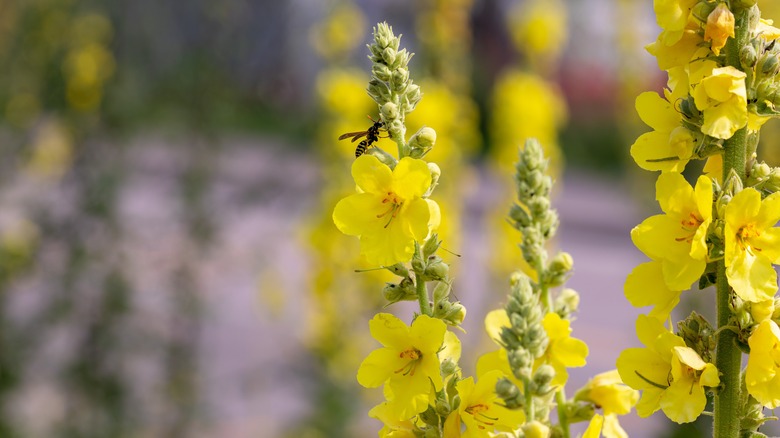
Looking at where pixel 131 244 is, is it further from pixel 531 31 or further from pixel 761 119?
pixel 761 119

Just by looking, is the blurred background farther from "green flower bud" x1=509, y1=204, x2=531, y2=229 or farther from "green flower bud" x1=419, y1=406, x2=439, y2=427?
"green flower bud" x1=419, y1=406, x2=439, y2=427

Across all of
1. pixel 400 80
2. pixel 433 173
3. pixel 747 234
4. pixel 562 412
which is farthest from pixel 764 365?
pixel 400 80

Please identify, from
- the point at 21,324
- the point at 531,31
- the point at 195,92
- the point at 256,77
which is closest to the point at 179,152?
the point at 195,92

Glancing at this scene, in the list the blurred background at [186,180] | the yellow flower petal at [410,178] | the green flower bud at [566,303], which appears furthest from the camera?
the blurred background at [186,180]

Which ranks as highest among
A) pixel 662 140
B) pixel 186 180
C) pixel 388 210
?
pixel 186 180

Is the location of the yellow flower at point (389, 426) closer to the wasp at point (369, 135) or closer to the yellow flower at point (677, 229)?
the yellow flower at point (677, 229)


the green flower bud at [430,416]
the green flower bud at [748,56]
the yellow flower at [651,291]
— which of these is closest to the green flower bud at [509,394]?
the green flower bud at [430,416]

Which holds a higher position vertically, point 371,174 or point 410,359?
point 371,174

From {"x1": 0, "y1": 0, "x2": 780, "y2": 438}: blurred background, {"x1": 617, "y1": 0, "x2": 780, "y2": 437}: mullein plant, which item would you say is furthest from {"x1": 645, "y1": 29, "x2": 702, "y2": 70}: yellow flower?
{"x1": 0, "y1": 0, "x2": 780, "y2": 438}: blurred background

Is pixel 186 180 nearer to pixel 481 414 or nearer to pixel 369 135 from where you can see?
pixel 369 135
